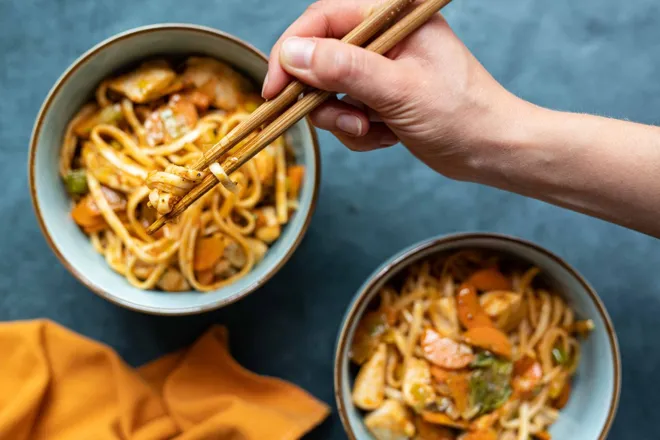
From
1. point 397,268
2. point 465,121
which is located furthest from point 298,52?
point 397,268

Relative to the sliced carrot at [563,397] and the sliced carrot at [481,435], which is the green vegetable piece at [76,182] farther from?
the sliced carrot at [563,397]

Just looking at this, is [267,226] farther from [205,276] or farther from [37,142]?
[37,142]

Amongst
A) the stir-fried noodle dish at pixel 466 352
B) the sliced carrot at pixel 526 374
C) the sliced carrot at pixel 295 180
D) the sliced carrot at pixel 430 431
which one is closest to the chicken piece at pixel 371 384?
the stir-fried noodle dish at pixel 466 352

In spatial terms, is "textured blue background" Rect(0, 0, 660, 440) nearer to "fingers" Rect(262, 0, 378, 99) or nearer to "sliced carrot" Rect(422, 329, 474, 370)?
"sliced carrot" Rect(422, 329, 474, 370)

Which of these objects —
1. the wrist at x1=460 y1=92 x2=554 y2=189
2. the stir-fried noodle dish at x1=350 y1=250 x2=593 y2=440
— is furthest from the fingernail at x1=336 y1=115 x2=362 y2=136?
the stir-fried noodle dish at x1=350 y1=250 x2=593 y2=440

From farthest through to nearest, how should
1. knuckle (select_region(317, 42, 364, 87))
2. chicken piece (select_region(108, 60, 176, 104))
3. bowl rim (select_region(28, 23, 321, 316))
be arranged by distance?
chicken piece (select_region(108, 60, 176, 104)), bowl rim (select_region(28, 23, 321, 316)), knuckle (select_region(317, 42, 364, 87))

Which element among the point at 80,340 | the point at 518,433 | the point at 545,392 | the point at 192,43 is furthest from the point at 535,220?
the point at 80,340
